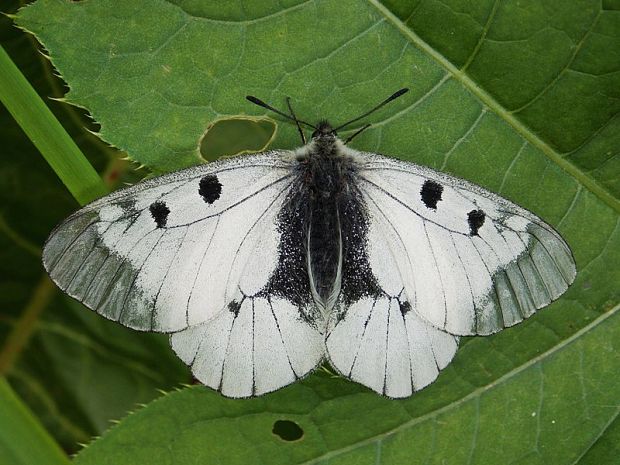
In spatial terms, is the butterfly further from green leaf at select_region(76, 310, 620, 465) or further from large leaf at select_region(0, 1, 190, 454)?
large leaf at select_region(0, 1, 190, 454)

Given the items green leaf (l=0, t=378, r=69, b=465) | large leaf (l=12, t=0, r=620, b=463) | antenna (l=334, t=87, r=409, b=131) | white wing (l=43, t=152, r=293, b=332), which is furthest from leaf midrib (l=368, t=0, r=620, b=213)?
green leaf (l=0, t=378, r=69, b=465)

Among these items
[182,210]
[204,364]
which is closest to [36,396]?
A: [204,364]

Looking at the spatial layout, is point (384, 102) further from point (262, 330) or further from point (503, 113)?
point (262, 330)

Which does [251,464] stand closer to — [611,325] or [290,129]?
[290,129]

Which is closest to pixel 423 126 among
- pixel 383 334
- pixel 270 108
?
pixel 270 108

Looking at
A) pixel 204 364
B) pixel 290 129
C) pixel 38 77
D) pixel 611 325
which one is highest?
pixel 38 77

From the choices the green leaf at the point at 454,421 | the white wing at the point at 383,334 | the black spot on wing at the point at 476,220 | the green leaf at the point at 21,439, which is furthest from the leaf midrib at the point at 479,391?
the green leaf at the point at 21,439
